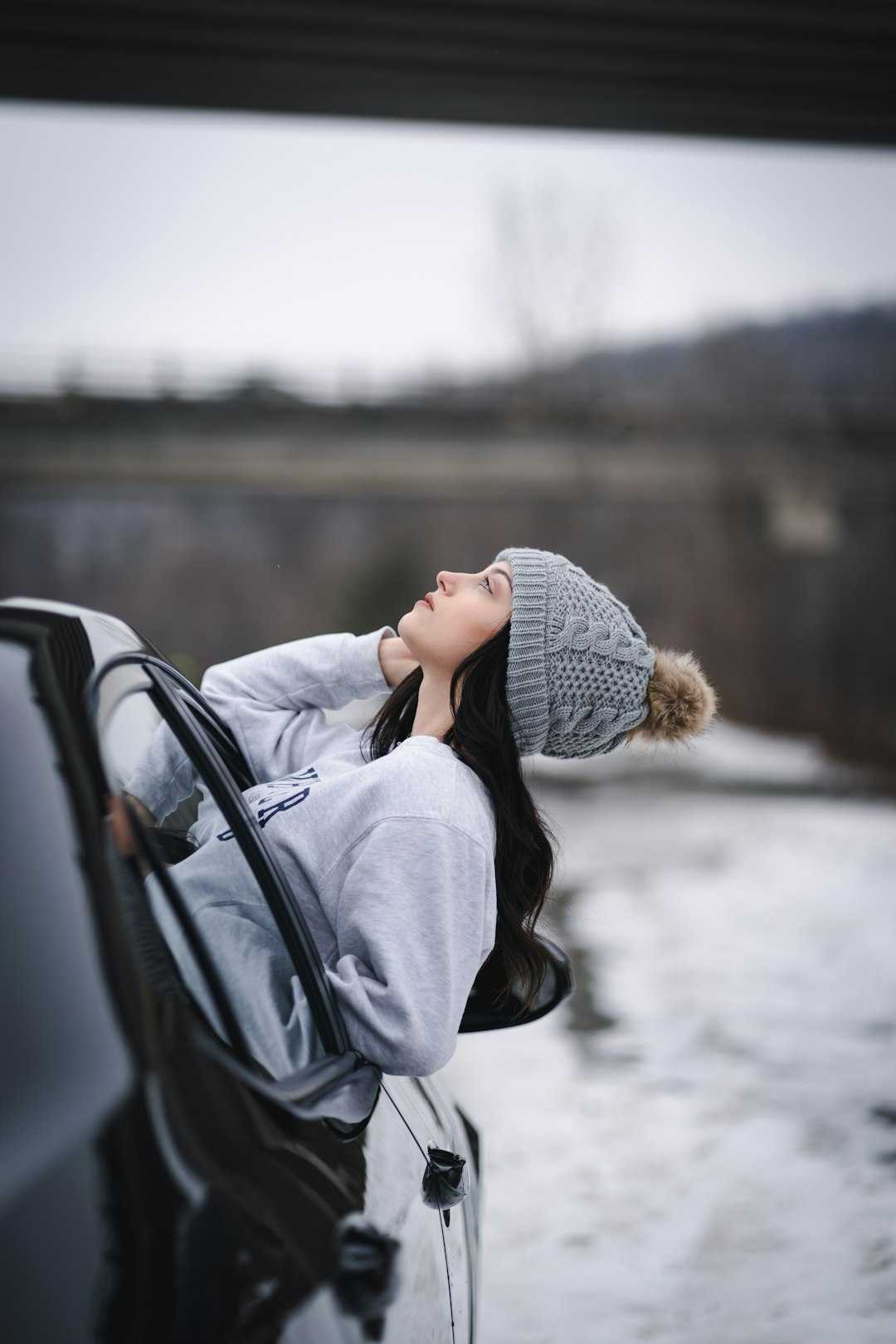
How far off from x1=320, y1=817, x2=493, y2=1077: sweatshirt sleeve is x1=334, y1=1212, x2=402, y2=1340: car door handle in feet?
1.41

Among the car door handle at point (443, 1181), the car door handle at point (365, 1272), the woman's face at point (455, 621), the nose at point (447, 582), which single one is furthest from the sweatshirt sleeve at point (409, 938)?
the nose at point (447, 582)

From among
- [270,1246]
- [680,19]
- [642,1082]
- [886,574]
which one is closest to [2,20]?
[680,19]

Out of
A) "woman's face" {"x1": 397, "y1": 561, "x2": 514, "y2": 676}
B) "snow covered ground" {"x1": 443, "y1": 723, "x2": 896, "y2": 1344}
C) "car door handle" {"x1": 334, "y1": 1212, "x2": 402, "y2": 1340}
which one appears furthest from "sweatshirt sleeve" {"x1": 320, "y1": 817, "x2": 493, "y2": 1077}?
"snow covered ground" {"x1": 443, "y1": 723, "x2": 896, "y2": 1344}

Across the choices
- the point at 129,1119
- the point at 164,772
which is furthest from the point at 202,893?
the point at 129,1119

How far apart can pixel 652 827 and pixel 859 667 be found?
12.5 metres

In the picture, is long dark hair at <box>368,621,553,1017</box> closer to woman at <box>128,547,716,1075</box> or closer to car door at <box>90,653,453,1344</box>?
woman at <box>128,547,716,1075</box>

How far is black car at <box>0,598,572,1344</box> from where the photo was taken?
1.07 m

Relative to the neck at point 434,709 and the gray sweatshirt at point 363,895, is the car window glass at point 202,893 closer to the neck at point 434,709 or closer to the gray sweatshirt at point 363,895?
the gray sweatshirt at point 363,895

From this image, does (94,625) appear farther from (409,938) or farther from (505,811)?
(505,811)

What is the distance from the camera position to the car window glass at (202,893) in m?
1.52

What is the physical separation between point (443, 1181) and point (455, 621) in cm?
103

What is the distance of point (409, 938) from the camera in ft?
6.06

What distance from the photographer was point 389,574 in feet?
125

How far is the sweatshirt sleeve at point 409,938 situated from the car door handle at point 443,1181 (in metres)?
0.21
